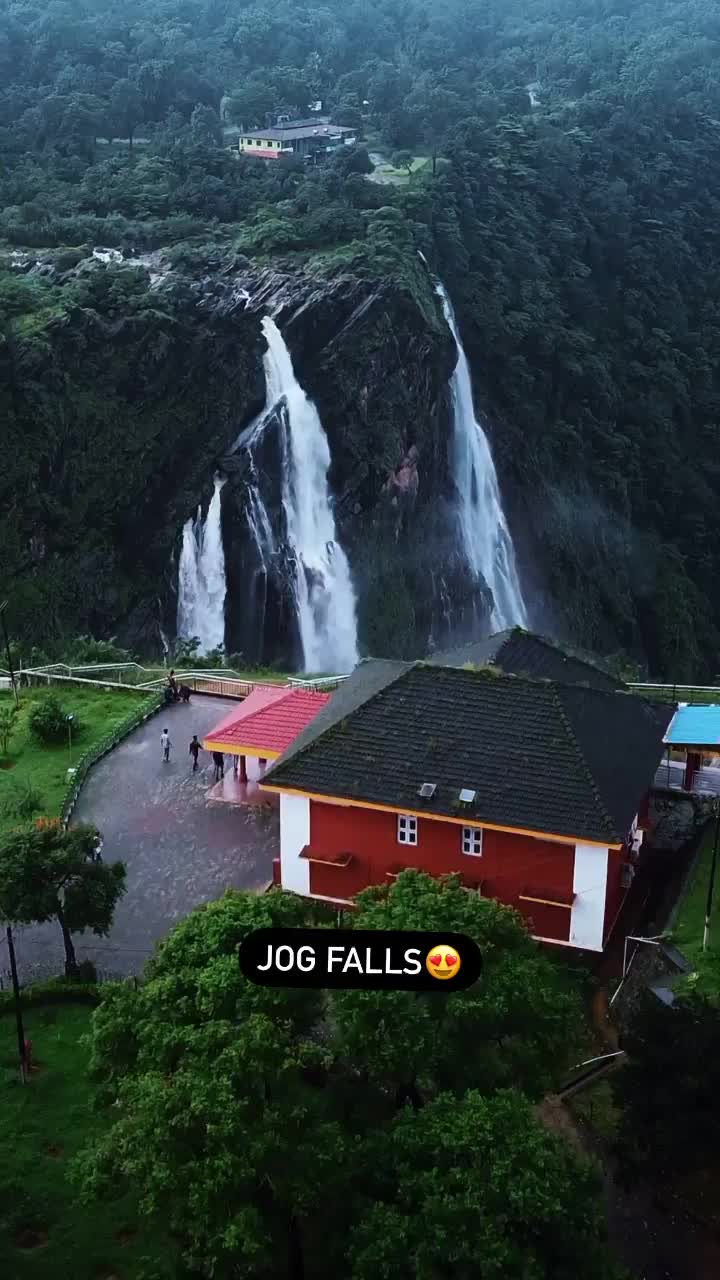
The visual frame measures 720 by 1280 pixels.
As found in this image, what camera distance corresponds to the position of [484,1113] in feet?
34.1

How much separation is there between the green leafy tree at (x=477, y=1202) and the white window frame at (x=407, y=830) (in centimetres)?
805

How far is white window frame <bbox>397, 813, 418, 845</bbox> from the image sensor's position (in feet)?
61.6

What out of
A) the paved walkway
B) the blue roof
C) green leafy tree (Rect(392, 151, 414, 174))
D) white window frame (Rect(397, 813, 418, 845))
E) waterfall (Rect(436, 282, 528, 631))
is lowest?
waterfall (Rect(436, 282, 528, 631))

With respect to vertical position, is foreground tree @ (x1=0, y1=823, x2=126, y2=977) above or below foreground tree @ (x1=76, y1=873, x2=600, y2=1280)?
below

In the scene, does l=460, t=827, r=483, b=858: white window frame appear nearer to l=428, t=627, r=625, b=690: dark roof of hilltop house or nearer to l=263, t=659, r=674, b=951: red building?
l=263, t=659, r=674, b=951: red building

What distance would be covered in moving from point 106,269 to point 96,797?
100 feet

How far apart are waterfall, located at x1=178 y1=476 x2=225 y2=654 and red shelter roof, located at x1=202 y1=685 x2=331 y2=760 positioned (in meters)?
19.6

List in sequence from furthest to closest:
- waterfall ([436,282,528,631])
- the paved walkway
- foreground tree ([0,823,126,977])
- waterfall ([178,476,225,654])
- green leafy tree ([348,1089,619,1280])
A: waterfall ([436,282,528,631])
waterfall ([178,476,225,654])
the paved walkway
foreground tree ([0,823,126,977])
green leafy tree ([348,1089,619,1280])

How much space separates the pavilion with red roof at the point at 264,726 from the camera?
23344mm

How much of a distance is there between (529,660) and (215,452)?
88.4ft

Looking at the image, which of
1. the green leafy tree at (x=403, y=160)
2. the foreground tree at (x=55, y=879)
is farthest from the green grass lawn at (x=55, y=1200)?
the green leafy tree at (x=403, y=160)

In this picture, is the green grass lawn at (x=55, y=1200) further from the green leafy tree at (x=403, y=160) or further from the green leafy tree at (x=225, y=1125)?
the green leafy tree at (x=403, y=160)

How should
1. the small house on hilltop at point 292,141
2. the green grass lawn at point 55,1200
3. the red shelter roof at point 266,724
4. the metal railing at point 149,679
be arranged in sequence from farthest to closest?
the small house on hilltop at point 292,141, the metal railing at point 149,679, the red shelter roof at point 266,724, the green grass lawn at point 55,1200

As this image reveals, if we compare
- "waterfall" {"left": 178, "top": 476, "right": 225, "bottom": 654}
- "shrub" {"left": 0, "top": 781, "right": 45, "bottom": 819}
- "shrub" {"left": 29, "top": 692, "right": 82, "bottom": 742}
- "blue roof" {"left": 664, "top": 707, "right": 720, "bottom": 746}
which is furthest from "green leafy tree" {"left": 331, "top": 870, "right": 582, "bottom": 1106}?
"waterfall" {"left": 178, "top": 476, "right": 225, "bottom": 654}
